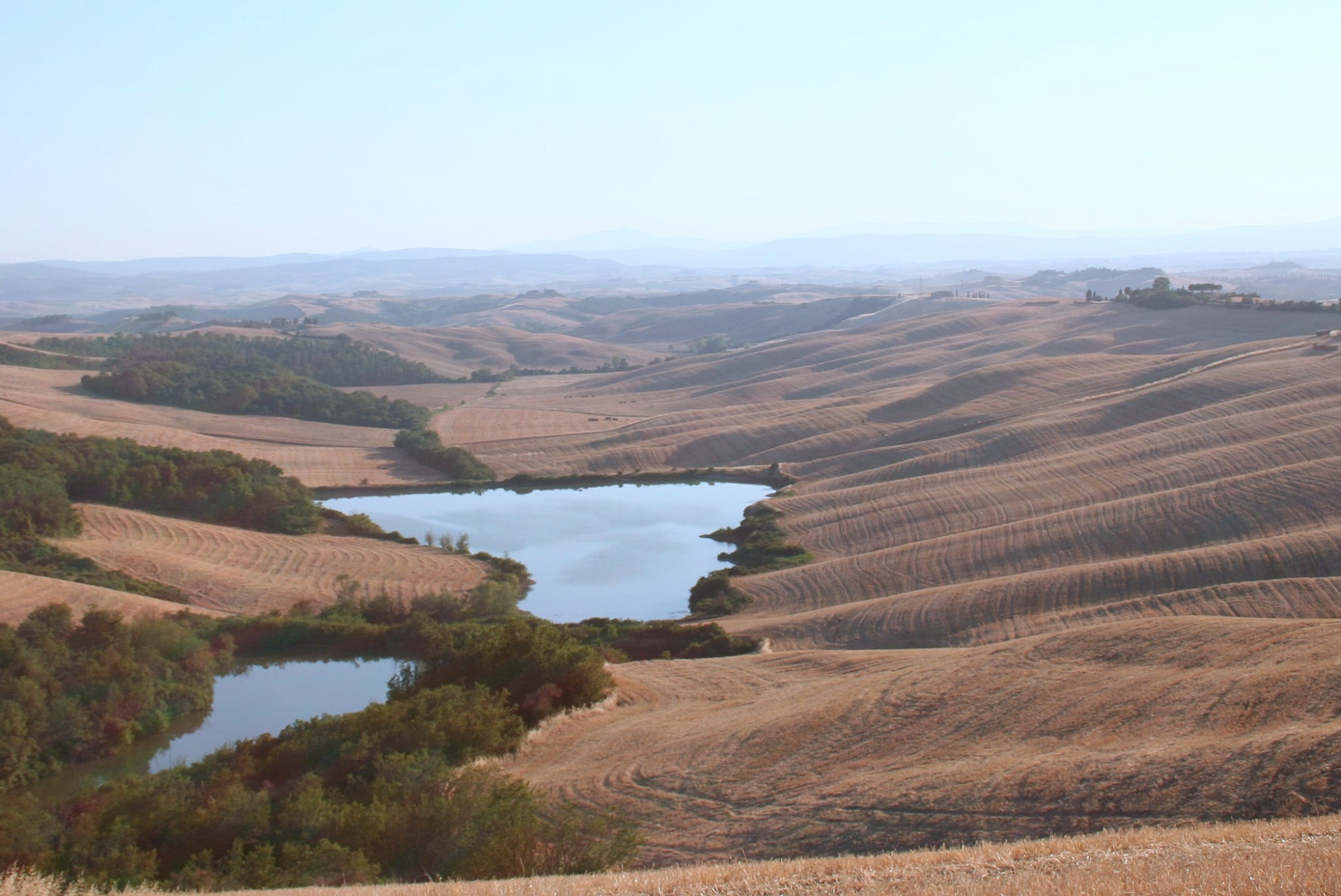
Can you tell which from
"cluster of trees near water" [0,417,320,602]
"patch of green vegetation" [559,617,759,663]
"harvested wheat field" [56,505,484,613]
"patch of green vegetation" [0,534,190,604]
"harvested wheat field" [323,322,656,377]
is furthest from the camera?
"harvested wheat field" [323,322,656,377]

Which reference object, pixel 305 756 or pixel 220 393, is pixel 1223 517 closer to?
pixel 305 756

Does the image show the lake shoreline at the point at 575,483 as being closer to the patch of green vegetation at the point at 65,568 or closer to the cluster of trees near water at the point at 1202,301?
the patch of green vegetation at the point at 65,568

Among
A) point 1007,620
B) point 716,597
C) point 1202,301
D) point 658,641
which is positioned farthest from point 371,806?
point 1202,301

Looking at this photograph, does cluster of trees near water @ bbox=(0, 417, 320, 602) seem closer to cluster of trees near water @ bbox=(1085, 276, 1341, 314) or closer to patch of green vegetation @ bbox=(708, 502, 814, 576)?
patch of green vegetation @ bbox=(708, 502, 814, 576)

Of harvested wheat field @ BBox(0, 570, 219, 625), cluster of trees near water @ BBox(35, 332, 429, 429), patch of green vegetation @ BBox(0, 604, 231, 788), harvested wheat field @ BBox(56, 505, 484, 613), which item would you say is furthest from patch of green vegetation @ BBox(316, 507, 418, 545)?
cluster of trees near water @ BBox(35, 332, 429, 429)

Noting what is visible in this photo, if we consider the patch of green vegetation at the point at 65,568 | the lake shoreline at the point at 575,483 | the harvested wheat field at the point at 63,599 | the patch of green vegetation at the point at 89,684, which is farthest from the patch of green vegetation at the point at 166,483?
the patch of green vegetation at the point at 89,684
